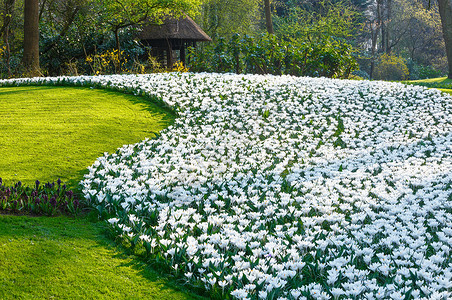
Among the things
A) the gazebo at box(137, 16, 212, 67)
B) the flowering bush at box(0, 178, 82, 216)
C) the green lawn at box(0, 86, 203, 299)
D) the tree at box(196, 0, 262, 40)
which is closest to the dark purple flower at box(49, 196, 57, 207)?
the flowering bush at box(0, 178, 82, 216)

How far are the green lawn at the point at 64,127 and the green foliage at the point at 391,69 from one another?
91.9ft

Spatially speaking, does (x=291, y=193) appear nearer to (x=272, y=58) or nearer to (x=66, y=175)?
(x=66, y=175)

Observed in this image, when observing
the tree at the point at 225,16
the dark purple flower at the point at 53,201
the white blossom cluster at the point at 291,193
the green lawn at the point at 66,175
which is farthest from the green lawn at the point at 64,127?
the tree at the point at 225,16

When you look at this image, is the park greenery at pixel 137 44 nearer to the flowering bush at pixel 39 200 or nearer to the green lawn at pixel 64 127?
the green lawn at pixel 64 127

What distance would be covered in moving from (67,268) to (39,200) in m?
1.75

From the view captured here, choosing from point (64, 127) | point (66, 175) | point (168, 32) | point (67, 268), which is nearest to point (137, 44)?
point (168, 32)

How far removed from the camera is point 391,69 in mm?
33406

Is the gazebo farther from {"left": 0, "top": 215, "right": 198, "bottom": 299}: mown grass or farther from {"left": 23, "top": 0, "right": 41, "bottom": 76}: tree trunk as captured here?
{"left": 0, "top": 215, "right": 198, "bottom": 299}: mown grass

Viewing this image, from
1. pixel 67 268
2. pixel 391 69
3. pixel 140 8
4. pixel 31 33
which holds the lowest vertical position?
pixel 67 268

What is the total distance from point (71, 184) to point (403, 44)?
47182 millimetres

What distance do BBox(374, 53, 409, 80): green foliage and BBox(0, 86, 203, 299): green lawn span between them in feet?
92.1

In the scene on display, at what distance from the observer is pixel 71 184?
6.45 meters

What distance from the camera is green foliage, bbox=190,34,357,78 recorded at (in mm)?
17250

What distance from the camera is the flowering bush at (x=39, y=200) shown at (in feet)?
17.5
